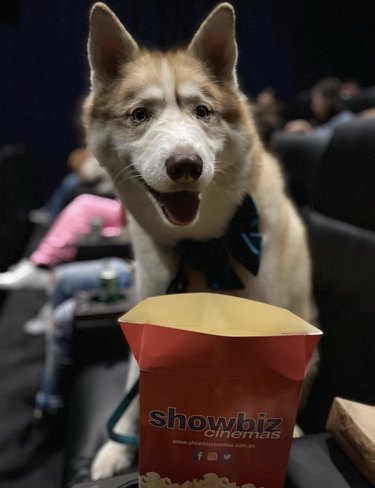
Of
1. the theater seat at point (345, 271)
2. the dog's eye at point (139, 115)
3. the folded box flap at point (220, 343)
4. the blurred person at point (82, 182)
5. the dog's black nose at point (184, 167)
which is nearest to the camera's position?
the folded box flap at point (220, 343)

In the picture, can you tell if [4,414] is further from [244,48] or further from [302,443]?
[244,48]

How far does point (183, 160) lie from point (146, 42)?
4.04 meters

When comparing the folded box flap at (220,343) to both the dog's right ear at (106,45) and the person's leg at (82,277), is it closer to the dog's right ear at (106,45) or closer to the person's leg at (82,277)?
the dog's right ear at (106,45)

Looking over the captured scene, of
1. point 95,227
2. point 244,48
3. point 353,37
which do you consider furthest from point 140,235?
point 353,37

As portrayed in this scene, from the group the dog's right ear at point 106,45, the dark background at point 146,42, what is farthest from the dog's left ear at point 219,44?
the dark background at point 146,42

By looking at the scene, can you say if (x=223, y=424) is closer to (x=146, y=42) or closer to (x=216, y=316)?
(x=216, y=316)

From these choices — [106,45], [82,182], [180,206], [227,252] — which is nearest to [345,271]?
[227,252]

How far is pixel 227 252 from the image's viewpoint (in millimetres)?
881

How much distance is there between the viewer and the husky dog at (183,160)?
2.37 feet

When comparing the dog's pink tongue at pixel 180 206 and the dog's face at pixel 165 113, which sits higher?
the dog's face at pixel 165 113

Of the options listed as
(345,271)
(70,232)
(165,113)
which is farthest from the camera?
(70,232)

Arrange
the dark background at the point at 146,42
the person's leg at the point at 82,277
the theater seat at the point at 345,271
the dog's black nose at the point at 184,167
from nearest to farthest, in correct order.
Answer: the dog's black nose at the point at 184,167 < the theater seat at the point at 345,271 < the person's leg at the point at 82,277 < the dark background at the point at 146,42

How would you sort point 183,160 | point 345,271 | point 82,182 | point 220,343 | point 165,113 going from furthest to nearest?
point 82,182
point 345,271
point 165,113
point 183,160
point 220,343

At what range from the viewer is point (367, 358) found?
2.92 ft
